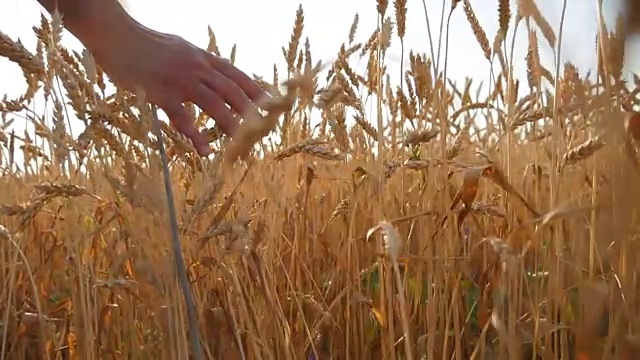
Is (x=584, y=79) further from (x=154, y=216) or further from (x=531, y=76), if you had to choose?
(x=531, y=76)

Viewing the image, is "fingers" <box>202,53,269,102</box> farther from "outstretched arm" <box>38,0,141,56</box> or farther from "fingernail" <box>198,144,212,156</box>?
"fingernail" <box>198,144,212,156</box>

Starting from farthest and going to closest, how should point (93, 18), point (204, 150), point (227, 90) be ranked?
point (227, 90)
point (93, 18)
point (204, 150)

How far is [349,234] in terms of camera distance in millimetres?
986

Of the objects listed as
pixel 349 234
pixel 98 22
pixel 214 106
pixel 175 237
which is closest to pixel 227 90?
pixel 214 106

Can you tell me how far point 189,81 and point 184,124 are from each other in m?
0.09

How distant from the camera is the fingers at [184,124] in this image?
3.29 ft

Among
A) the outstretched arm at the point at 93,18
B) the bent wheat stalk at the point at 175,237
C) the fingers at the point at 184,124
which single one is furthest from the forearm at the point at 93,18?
the bent wheat stalk at the point at 175,237

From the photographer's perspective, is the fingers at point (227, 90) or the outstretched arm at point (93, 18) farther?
the fingers at point (227, 90)

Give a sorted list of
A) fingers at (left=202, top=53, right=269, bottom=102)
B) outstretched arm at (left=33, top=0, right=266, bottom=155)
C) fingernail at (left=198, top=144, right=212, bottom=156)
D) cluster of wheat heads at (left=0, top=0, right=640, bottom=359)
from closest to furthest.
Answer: cluster of wheat heads at (left=0, top=0, right=640, bottom=359) → fingernail at (left=198, top=144, right=212, bottom=156) → outstretched arm at (left=33, top=0, right=266, bottom=155) → fingers at (left=202, top=53, right=269, bottom=102)

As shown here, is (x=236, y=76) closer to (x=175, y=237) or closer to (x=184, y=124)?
(x=184, y=124)

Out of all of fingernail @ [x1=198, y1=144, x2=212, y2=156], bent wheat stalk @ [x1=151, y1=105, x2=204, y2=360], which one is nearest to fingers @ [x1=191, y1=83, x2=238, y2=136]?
fingernail @ [x1=198, y1=144, x2=212, y2=156]

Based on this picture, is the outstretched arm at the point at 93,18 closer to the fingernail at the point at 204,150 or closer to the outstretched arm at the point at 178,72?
the outstretched arm at the point at 178,72

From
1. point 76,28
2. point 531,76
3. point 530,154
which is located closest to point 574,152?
point 531,76

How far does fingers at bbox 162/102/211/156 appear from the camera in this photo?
3.29 ft
